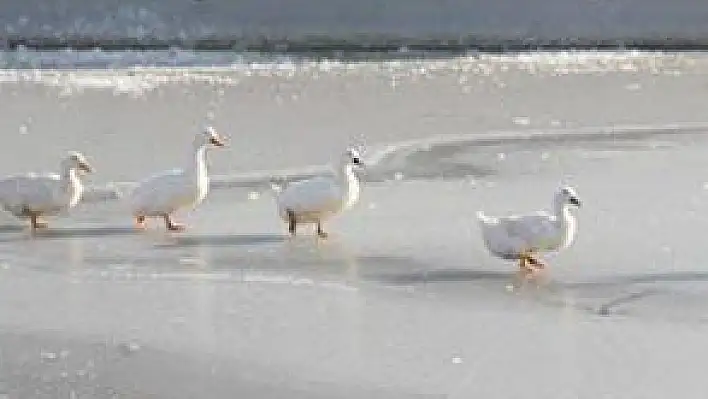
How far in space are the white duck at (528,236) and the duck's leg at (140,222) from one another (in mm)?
2427

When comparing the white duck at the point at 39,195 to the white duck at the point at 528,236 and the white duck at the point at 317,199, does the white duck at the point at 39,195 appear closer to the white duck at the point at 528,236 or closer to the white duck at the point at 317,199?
the white duck at the point at 317,199

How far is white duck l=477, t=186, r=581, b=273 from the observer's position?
8344 mm

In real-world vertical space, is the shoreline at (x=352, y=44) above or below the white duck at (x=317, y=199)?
above

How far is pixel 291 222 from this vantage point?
31.4ft

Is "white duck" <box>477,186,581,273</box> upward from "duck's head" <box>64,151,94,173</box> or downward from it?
downward

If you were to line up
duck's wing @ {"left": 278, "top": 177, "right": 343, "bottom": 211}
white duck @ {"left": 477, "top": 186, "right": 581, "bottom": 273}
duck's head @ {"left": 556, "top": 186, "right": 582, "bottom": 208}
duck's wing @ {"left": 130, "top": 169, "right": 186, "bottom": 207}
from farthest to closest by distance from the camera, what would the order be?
duck's wing @ {"left": 130, "top": 169, "right": 186, "bottom": 207}
duck's wing @ {"left": 278, "top": 177, "right": 343, "bottom": 211}
duck's head @ {"left": 556, "top": 186, "right": 582, "bottom": 208}
white duck @ {"left": 477, "top": 186, "right": 581, "bottom": 273}

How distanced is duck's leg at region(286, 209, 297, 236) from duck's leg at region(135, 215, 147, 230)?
0.98 m

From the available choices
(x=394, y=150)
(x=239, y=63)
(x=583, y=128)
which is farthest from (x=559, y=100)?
(x=239, y=63)

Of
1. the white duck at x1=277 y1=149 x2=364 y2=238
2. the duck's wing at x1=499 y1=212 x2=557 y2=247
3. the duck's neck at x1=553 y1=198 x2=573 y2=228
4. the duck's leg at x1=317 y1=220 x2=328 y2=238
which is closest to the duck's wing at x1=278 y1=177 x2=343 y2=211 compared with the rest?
the white duck at x1=277 y1=149 x2=364 y2=238

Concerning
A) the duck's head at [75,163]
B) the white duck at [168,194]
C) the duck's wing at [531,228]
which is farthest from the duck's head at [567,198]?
the duck's head at [75,163]

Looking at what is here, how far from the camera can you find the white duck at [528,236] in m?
8.34

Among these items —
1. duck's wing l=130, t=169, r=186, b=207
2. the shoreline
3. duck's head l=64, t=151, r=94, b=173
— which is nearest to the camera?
duck's wing l=130, t=169, r=186, b=207

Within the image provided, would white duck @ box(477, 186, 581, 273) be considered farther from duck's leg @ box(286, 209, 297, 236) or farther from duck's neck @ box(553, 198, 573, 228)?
duck's leg @ box(286, 209, 297, 236)

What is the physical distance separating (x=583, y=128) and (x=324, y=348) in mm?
8409
